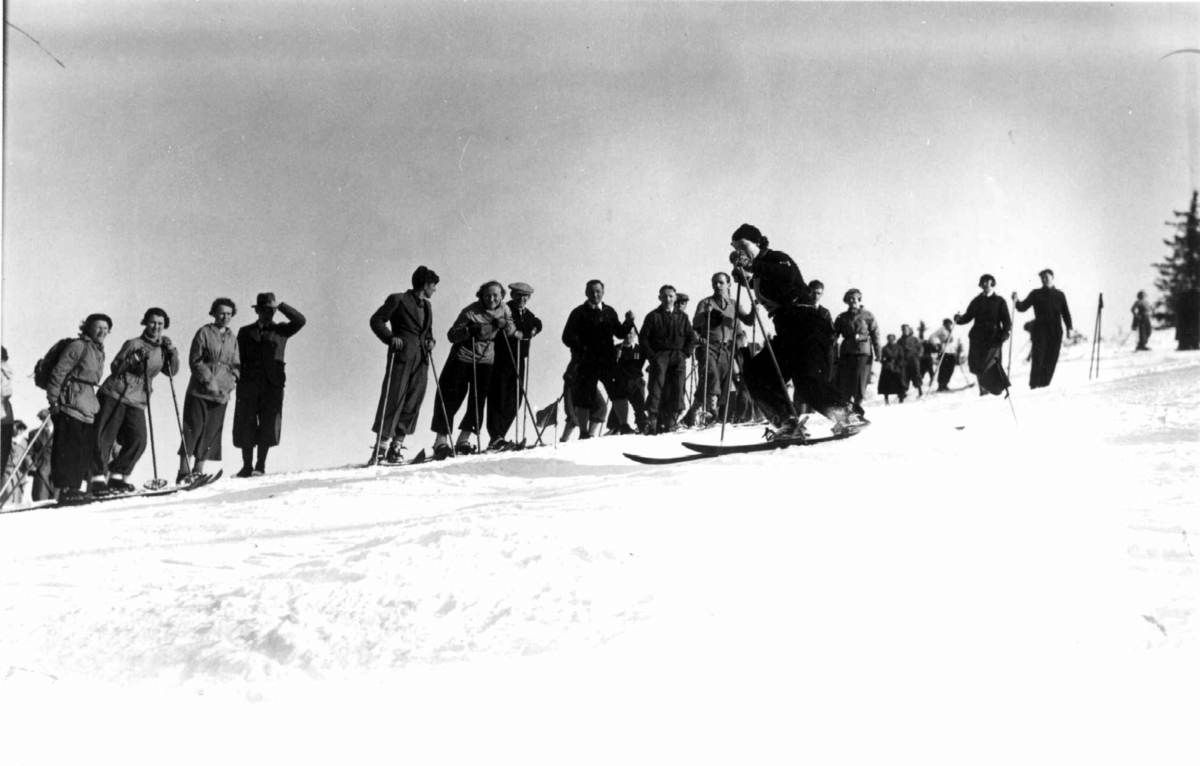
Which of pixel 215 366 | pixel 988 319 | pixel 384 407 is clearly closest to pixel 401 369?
pixel 384 407

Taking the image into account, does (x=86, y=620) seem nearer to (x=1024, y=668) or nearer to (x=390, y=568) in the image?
(x=390, y=568)

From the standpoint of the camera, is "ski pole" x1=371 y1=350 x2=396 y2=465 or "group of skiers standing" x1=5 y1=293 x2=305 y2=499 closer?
"group of skiers standing" x1=5 y1=293 x2=305 y2=499

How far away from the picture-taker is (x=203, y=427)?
20.2ft

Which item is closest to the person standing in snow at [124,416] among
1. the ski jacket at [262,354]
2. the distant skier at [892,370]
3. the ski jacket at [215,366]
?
the ski jacket at [215,366]

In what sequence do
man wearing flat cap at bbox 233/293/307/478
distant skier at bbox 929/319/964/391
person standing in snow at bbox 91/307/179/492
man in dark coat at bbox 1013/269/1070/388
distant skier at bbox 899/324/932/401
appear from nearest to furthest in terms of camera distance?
man in dark coat at bbox 1013/269/1070/388 < person standing in snow at bbox 91/307/179/492 < man wearing flat cap at bbox 233/293/307/478 < distant skier at bbox 929/319/964/391 < distant skier at bbox 899/324/932/401

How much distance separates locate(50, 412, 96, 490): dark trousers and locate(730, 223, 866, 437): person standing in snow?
404 centimetres

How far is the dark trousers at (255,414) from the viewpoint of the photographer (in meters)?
6.00

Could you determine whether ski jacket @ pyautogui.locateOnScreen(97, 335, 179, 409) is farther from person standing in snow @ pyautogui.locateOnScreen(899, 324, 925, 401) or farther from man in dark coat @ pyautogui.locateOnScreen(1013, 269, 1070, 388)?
person standing in snow @ pyautogui.locateOnScreen(899, 324, 925, 401)

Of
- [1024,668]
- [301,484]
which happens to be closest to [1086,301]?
[1024,668]

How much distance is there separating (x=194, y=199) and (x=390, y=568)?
2.30 metres

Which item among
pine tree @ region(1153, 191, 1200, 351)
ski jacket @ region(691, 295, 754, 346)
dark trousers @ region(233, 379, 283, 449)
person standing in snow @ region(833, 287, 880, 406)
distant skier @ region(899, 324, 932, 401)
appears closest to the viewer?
pine tree @ region(1153, 191, 1200, 351)

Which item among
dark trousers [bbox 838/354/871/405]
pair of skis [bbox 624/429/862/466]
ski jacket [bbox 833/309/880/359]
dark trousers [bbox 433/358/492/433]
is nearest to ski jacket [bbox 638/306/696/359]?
ski jacket [bbox 833/309/880/359]

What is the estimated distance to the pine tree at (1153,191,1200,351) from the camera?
485 centimetres

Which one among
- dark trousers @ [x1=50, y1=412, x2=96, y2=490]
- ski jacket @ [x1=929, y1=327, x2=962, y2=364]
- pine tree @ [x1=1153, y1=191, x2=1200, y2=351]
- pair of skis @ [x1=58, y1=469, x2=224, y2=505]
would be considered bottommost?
pair of skis @ [x1=58, y1=469, x2=224, y2=505]
